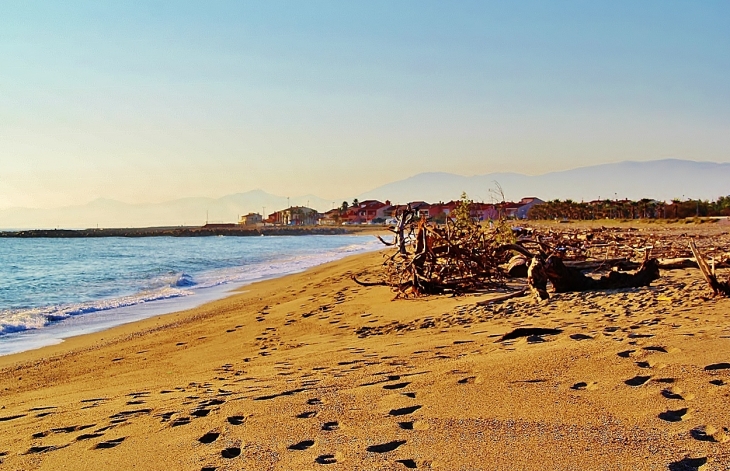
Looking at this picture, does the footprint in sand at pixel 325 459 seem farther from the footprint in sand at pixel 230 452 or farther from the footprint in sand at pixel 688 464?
the footprint in sand at pixel 688 464

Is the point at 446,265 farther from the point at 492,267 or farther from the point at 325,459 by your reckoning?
the point at 325,459

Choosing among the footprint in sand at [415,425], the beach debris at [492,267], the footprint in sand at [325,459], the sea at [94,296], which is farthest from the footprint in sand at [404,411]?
the sea at [94,296]

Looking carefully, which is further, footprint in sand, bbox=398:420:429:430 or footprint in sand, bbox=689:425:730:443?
footprint in sand, bbox=398:420:429:430

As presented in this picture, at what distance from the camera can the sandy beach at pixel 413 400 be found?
318 cm

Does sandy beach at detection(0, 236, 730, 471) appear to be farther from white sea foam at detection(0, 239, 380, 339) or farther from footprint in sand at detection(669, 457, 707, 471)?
white sea foam at detection(0, 239, 380, 339)

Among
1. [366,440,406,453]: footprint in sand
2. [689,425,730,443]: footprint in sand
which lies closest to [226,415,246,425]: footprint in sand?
[366,440,406,453]: footprint in sand

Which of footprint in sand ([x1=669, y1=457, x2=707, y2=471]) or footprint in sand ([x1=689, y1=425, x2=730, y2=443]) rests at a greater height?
footprint in sand ([x1=689, y1=425, x2=730, y2=443])

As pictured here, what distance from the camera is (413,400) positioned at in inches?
159

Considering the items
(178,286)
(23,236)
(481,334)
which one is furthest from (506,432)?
(23,236)

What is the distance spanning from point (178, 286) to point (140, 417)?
1579 cm

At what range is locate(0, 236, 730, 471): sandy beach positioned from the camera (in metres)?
3.18

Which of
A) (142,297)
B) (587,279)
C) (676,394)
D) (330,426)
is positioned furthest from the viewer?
(142,297)

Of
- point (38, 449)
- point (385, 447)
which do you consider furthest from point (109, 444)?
point (385, 447)

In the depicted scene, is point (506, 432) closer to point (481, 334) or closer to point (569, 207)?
point (481, 334)
